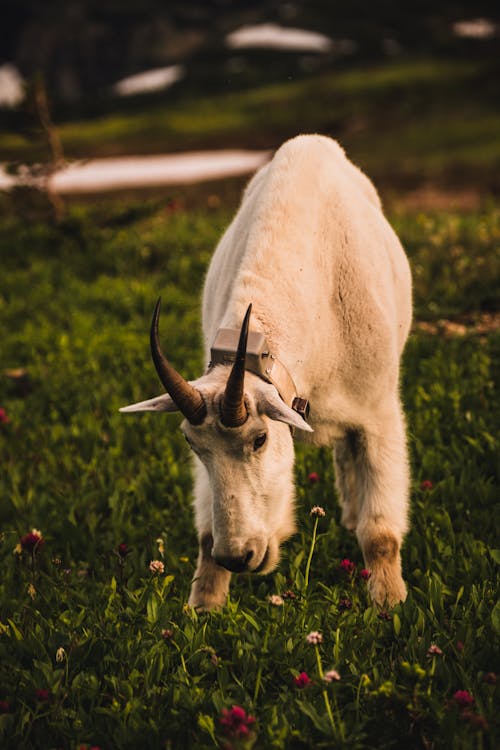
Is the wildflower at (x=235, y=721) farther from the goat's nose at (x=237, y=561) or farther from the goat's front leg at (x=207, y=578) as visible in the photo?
the goat's front leg at (x=207, y=578)

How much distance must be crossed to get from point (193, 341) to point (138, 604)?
434cm

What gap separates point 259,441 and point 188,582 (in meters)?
1.24

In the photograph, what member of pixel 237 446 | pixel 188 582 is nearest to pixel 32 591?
pixel 188 582

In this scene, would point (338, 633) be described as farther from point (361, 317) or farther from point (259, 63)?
point (259, 63)

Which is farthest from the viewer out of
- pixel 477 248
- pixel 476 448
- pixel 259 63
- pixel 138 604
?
pixel 259 63

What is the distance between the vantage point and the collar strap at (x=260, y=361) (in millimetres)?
3150

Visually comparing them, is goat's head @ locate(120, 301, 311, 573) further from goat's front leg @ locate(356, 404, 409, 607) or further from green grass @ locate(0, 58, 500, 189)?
green grass @ locate(0, 58, 500, 189)

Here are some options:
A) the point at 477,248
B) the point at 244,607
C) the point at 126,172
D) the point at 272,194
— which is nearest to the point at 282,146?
the point at 272,194

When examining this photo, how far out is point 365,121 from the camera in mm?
30641

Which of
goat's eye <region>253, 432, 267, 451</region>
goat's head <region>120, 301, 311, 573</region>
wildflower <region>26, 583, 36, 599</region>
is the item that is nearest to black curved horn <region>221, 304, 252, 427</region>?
goat's head <region>120, 301, 311, 573</region>

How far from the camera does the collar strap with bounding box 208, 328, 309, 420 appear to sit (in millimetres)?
3150

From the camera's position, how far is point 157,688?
293 centimetres

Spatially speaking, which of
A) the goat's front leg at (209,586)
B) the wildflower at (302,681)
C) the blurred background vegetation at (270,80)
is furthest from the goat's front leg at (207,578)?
the blurred background vegetation at (270,80)

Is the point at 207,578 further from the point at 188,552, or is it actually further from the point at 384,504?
the point at 384,504
